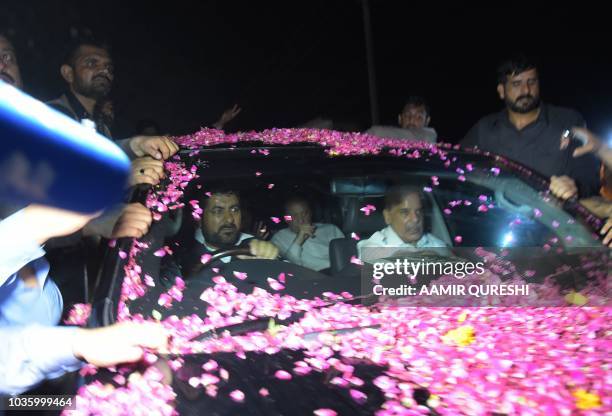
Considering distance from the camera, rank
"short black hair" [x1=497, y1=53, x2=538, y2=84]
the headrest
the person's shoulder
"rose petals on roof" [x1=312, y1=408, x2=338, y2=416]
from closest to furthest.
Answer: "rose petals on roof" [x1=312, y1=408, x2=338, y2=416] < the headrest < "short black hair" [x1=497, y1=53, x2=538, y2=84] < the person's shoulder

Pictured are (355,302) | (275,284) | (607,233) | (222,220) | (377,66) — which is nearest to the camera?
(355,302)

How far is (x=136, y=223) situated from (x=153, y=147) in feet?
1.71

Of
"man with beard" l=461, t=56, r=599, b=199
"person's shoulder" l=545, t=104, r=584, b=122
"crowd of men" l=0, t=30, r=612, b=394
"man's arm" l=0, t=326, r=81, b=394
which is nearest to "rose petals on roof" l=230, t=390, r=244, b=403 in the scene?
"crowd of men" l=0, t=30, r=612, b=394

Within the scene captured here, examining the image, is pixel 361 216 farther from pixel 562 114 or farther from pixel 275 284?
pixel 562 114

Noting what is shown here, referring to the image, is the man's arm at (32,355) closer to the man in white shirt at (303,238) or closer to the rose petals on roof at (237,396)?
the rose petals on roof at (237,396)

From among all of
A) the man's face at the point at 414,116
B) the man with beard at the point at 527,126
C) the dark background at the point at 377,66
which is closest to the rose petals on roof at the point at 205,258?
the man with beard at the point at 527,126

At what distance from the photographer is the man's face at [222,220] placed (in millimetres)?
2756

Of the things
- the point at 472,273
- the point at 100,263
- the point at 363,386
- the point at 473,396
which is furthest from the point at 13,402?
the point at 472,273

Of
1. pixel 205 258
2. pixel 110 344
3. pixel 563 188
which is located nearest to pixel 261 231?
pixel 205 258

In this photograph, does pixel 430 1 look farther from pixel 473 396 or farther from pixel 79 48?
pixel 473 396

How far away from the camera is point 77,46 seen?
385cm

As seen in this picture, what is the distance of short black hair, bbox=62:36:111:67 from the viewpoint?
12.6 ft

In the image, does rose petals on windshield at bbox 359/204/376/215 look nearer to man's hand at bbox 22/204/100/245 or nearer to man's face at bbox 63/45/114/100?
man's face at bbox 63/45/114/100

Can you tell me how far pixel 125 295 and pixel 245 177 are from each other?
3.07 ft
